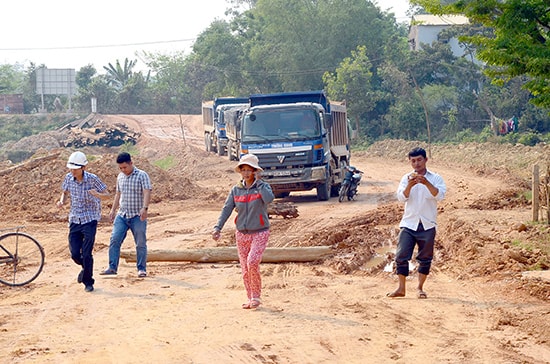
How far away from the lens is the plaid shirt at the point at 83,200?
35.8ft

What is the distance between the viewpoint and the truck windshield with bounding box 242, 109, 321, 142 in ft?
72.4

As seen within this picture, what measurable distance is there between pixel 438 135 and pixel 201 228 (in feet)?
116

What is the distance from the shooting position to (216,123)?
43844 mm

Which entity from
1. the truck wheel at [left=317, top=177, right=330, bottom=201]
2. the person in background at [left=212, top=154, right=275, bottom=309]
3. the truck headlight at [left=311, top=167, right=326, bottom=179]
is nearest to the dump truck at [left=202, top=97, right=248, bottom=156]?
the truck wheel at [left=317, top=177, right=330, bottom=201]

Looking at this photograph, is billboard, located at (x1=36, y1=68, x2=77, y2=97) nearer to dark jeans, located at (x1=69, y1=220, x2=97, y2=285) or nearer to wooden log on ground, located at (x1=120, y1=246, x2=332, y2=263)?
wooden log on ground, located at (x1=120, y1=246, x2=332, y2=263)

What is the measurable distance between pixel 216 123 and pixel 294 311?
Result: 115ft

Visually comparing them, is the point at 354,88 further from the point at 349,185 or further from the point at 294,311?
the point at 294,311

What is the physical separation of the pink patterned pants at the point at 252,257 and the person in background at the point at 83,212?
7.97 ft

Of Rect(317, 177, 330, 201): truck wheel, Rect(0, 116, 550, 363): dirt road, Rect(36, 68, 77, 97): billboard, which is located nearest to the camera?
Rect(0, 116, 550, 363): dirt road

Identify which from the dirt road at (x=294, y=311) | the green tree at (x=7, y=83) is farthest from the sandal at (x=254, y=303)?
the green tree at (x=7, y=83)

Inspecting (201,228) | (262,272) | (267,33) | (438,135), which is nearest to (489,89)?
(438,135)

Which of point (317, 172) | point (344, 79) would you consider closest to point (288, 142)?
point (317, 172)

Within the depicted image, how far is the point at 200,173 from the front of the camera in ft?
120

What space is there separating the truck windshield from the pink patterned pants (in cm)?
1275
